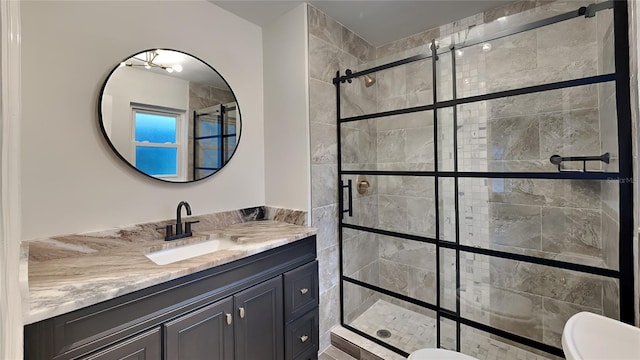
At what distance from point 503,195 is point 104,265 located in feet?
8.34

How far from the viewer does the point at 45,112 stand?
1.30 metres

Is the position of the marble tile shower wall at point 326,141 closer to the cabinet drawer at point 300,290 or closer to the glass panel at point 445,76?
the cabinet drawer at point 300,290

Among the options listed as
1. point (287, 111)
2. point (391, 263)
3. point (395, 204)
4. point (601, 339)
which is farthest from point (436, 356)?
point (287, 111)

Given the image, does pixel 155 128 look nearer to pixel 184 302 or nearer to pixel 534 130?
pixel 184 302

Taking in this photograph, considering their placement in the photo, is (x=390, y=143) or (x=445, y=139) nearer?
(x=445, y=139)

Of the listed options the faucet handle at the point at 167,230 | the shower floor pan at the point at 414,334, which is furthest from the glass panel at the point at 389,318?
the faucet handle at the point at 167,230

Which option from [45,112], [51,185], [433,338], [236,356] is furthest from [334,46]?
[433,338]

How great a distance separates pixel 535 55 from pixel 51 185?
3.11m

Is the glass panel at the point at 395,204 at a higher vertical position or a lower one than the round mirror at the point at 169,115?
lower

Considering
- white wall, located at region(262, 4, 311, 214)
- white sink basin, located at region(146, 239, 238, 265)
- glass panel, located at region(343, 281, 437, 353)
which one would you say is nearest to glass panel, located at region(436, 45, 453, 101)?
white wall, located at region(262, 4, 311, 214)

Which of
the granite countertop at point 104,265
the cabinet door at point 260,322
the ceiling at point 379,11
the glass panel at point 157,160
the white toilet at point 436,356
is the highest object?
the ceiling at point 379,11

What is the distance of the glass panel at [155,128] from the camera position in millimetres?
1609

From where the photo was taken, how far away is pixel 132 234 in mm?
1557

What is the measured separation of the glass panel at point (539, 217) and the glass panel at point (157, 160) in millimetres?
1980
